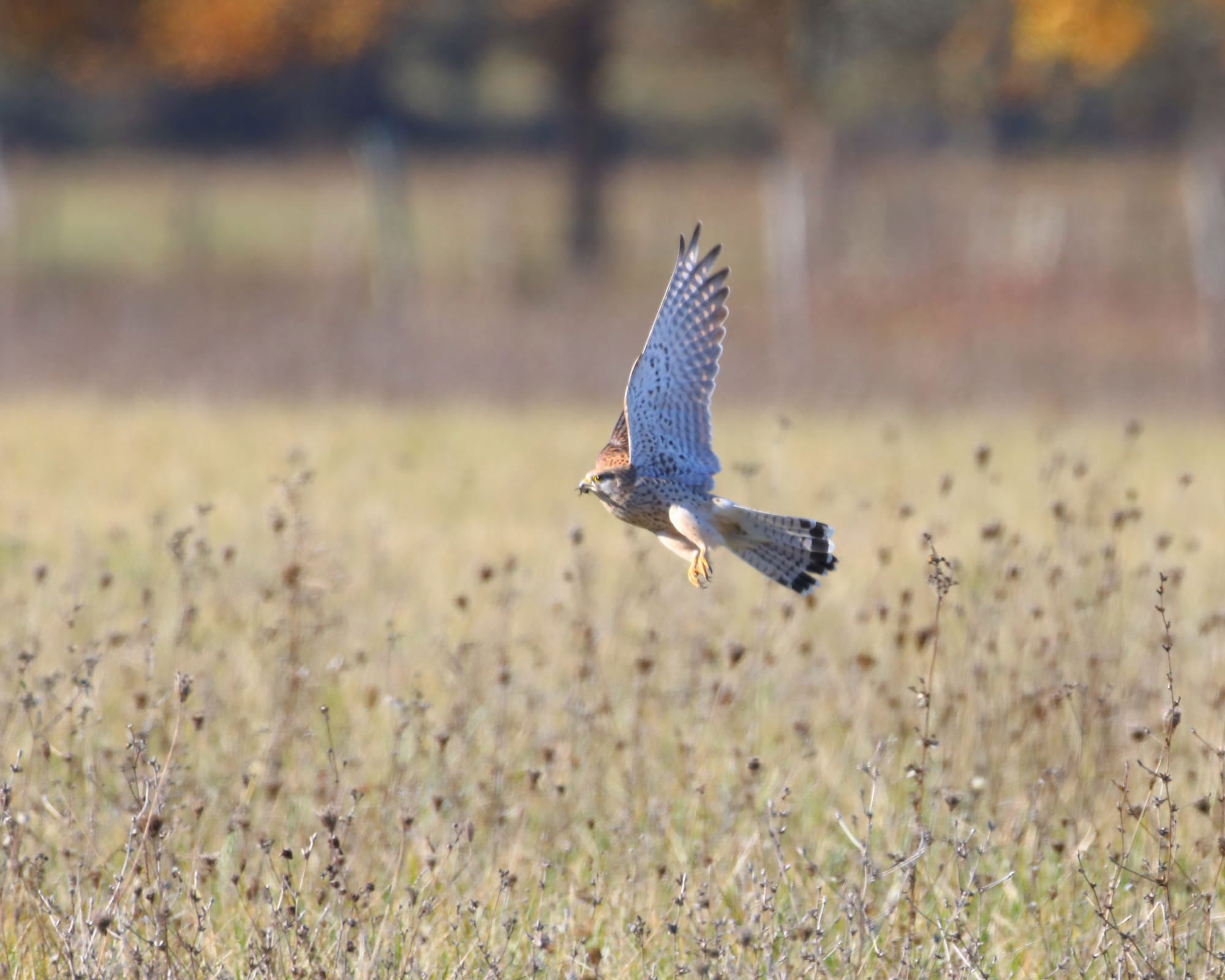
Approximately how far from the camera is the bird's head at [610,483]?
12.7 ft

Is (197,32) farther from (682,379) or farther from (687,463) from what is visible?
(687,463)

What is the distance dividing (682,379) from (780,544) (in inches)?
23.3

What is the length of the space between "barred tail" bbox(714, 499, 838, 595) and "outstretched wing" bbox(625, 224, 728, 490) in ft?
0.52

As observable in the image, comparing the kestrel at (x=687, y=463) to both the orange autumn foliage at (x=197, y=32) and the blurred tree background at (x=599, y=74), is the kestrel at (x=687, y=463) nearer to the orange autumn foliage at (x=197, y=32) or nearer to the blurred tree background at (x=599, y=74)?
the blurred tree background at (x=599, y=74)

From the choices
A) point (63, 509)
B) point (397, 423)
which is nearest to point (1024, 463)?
point (397, 423)

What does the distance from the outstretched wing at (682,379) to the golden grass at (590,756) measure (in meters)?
0.55

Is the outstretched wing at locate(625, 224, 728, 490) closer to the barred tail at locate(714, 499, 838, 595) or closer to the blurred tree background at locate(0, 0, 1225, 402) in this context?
the barred tail at locate(714, 499, 838, 595)

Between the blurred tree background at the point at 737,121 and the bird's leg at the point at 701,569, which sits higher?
the blurred tree background at the point at 737,121

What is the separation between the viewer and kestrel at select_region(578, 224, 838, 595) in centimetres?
385

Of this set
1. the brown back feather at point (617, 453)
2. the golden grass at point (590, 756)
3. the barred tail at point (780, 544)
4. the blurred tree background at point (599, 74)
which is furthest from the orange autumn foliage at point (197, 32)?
the barred tail at point (780, 544)

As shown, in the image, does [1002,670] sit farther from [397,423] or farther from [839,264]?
[839,264]

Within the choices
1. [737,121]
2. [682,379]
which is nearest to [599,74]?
[737,121]

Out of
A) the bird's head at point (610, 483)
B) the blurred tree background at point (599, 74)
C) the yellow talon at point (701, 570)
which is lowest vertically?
the yellow talon at point (701, 570)

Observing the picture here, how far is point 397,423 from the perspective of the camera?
12.2 metres
